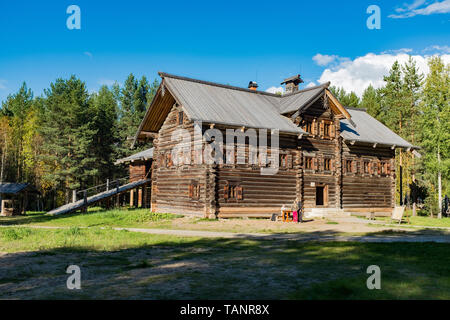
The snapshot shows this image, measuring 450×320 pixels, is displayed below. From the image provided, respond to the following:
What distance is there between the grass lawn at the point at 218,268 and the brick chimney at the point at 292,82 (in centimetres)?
2430

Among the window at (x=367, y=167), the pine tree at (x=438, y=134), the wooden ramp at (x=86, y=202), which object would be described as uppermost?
the pine tree at (x=438, y=134)

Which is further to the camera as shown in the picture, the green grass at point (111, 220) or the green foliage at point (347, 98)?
the green foliage at point (347, 98)

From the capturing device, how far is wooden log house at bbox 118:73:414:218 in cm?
2478

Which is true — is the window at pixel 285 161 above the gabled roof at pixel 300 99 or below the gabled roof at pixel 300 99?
below

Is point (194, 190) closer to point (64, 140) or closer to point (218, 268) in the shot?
point (218, 268)

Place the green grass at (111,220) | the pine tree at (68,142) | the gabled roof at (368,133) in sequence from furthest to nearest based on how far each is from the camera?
the pine tree at (68,142) → the gabled roof at (368,133) → the green grass at (111,220)

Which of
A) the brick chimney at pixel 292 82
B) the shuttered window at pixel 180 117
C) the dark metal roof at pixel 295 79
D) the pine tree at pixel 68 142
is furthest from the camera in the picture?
the pine tree at pixel 68 142

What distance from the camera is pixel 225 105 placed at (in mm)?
26922

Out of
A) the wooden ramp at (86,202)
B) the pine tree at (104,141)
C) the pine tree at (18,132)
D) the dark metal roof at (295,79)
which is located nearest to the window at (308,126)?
the dark metal roof at (295,79)

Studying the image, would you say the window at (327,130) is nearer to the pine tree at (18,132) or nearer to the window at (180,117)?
the window at (180,117)

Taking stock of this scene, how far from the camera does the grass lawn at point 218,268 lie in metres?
6.57

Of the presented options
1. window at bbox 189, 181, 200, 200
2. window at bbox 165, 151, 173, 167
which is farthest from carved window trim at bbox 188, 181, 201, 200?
window at bbox 165, 151, 173, 167

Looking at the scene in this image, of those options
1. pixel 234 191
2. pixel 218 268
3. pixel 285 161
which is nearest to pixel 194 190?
pixel 234 191
